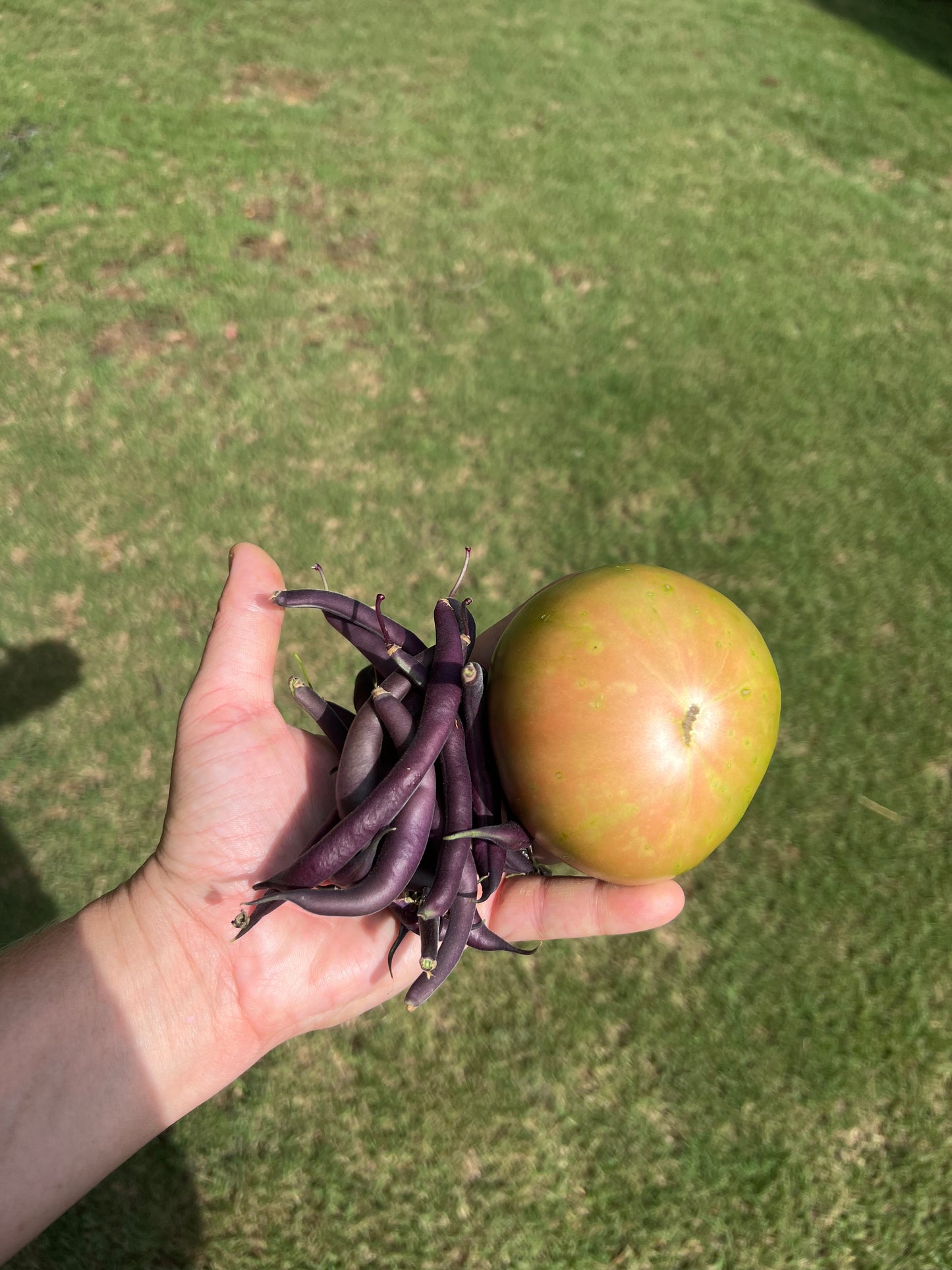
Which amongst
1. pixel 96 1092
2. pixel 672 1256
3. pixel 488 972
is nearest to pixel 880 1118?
pixel 672 1256

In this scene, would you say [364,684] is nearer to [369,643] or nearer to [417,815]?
[369,643]

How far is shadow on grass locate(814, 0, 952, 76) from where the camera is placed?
825 cm

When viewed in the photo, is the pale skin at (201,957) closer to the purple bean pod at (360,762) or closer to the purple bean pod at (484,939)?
the purple bean pod at (484,939)

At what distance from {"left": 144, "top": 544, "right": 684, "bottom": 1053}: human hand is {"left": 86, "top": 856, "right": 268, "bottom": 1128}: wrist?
0.4 inches

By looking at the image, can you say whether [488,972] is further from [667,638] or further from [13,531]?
[13,531]

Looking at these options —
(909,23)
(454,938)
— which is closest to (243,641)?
(454,938)

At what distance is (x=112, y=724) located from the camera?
15.7 feet

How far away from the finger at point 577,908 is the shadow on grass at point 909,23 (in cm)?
890

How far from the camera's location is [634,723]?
2.57 meters

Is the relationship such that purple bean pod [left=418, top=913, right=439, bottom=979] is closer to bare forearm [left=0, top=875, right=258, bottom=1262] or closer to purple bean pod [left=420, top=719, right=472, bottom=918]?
purple bean pod [left=420, top=719, right=472, bottom=918]

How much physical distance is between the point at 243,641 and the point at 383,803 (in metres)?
0.96

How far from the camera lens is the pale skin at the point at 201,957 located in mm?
2629

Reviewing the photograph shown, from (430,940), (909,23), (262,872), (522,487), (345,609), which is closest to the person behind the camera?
(430,940)

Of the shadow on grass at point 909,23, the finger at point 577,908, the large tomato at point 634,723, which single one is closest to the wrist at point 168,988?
the finger at point 577,908
